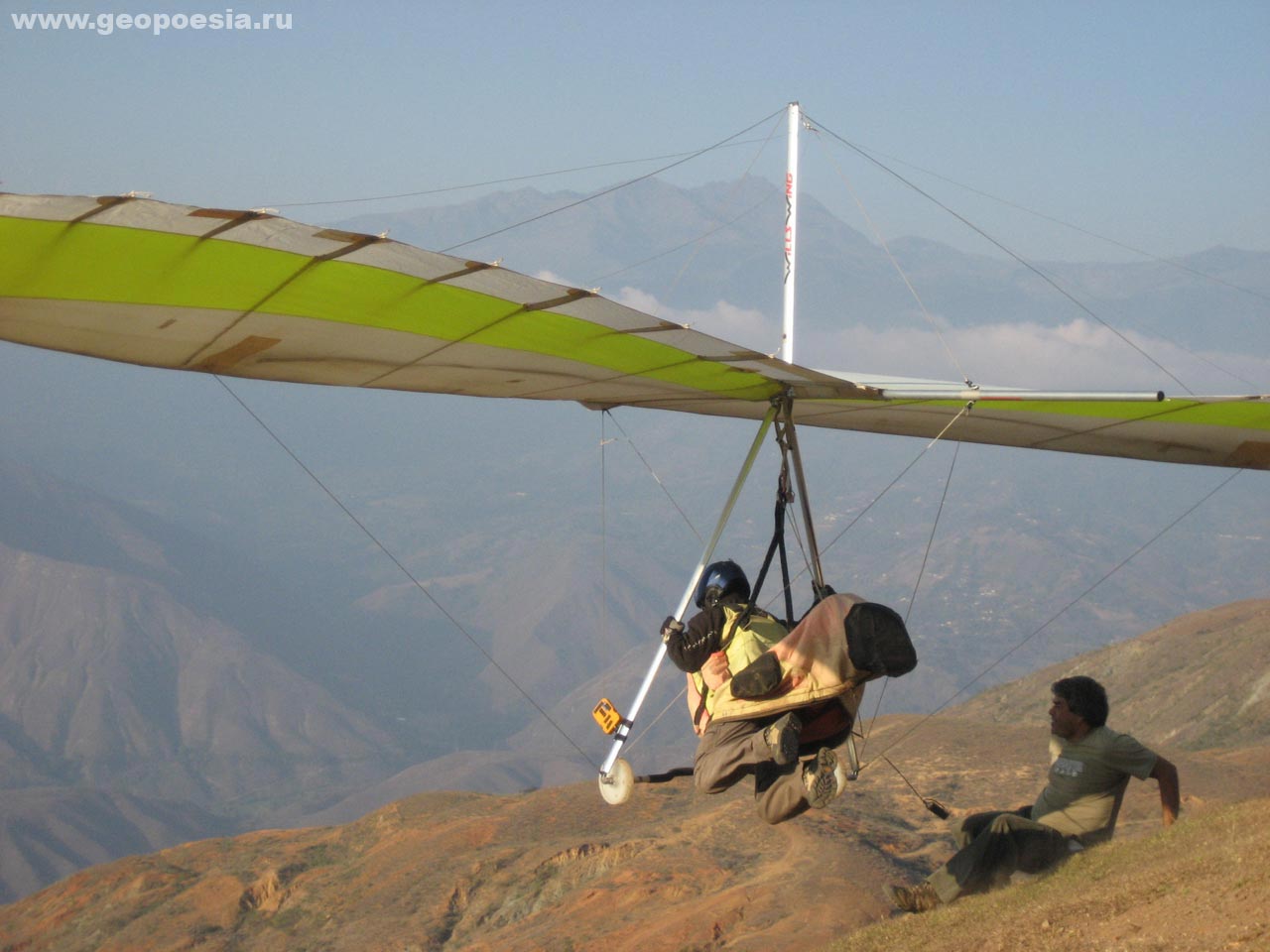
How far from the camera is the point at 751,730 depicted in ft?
21.7

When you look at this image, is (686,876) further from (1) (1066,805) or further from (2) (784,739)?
(2) (784,739)

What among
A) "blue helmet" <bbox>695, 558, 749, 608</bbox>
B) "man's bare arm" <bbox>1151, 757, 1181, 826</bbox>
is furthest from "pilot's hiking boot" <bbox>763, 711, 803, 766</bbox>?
"man's bare arm" <bbox>1151, 757, 1181, 826</bbox>

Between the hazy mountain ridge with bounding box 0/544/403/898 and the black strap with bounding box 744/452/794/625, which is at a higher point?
the black strap with bounding box 744/452/794/625

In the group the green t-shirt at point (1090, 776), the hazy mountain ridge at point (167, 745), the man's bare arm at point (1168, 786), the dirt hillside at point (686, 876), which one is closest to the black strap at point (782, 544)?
the green t-shirt at point (1090, 776)

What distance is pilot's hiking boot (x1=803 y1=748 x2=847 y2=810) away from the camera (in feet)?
20.7

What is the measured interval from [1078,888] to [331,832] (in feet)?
40.6

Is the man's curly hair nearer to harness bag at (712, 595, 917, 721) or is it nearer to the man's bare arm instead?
the man's bare arm

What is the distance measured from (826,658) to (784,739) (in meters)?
0.50

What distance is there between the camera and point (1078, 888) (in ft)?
21.7

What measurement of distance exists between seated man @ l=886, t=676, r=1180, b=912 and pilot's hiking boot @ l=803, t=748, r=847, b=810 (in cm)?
147

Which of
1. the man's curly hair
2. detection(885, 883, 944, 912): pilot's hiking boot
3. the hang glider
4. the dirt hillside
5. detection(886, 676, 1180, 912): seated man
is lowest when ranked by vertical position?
the dirt hillside

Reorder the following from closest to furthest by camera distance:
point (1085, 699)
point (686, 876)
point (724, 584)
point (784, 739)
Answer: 1. point (784, 739)
2. point (1085, 699)
3. point (724, 584)
4. point (686, 876)

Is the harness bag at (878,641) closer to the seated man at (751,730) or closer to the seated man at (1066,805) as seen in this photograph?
the seated man at (751,730)

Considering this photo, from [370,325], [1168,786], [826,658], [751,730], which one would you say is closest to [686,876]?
[751,730]
